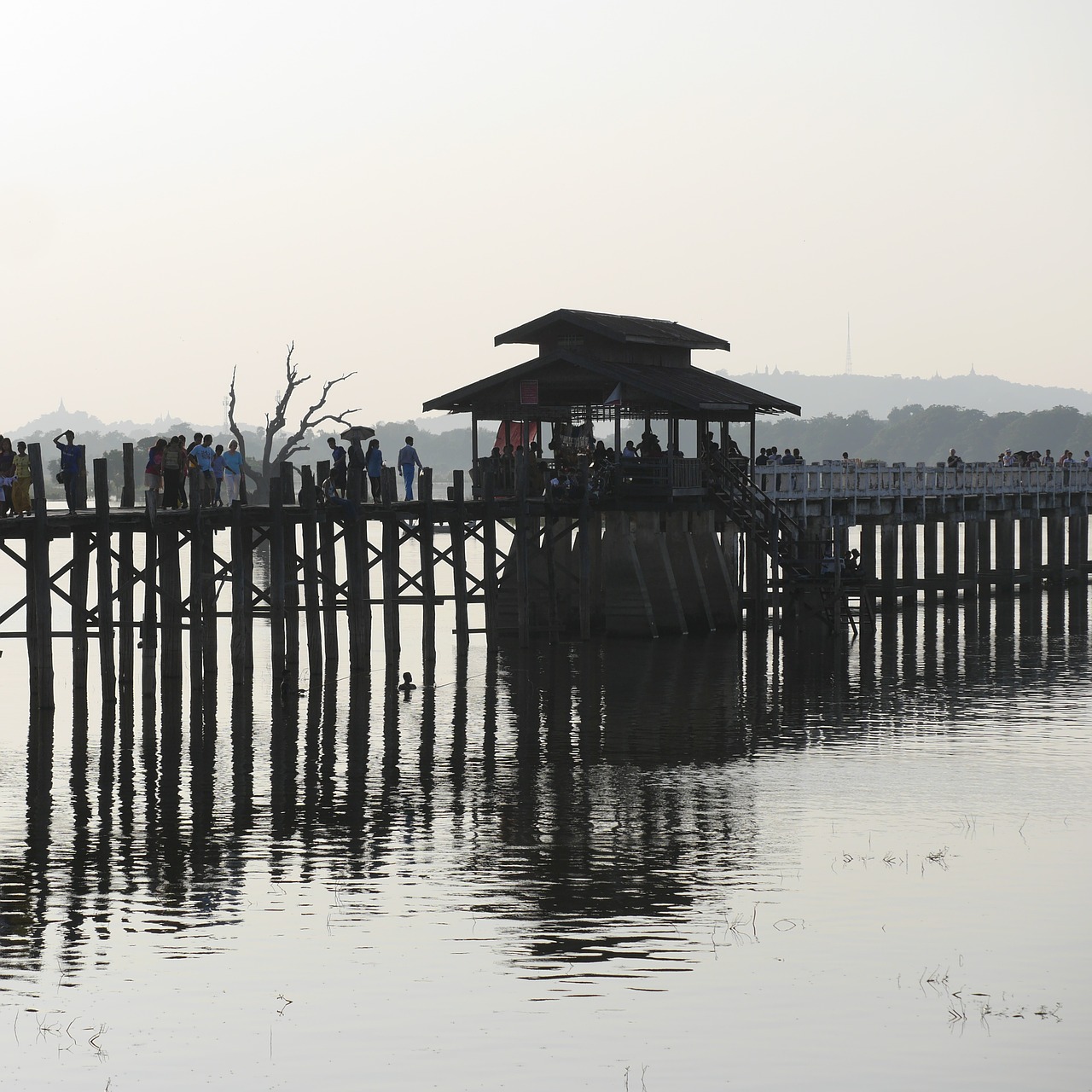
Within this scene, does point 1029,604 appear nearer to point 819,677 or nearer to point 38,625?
point 819,677

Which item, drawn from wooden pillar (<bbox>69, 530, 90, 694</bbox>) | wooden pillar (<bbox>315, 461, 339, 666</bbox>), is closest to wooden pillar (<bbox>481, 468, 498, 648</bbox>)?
wooden pillar (<bbox>315, 461, 339, 666</bbox>)

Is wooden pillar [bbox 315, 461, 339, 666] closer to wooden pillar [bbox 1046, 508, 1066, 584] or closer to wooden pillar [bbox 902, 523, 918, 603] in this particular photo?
wooden pillar [bbox 902, 523, 918, 603]

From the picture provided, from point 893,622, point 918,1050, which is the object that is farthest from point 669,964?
point 893,622

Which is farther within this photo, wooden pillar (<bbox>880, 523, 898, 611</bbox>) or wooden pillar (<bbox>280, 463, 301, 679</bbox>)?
wooden pillar (<bbox>880, 523, 898, 611</bbox>)

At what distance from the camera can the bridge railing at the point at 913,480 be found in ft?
153

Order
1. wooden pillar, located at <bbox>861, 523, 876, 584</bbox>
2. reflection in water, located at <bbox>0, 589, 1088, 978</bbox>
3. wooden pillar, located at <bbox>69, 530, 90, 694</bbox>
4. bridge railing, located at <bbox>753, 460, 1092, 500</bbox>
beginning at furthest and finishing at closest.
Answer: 1. wooden pillar, located at <bbox>861, 523, 876, 584</bbox>
2. bridge railing, located at <bbox>753, 460, 1092, 500</bbox>
3. wooden pillar, located at <bbox>69, 530, 90, 694</bbox>
4. reflection in water, located at <bbox>0, 589, 1088, 978</bbox>

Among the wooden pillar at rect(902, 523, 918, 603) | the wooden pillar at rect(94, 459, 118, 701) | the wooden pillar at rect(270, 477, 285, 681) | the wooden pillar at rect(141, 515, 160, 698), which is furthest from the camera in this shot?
the wooden pillar at rect(902, 523, 918, 603)

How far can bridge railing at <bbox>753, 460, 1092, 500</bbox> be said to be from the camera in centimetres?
4662

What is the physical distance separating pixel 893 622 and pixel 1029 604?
8996 millimetres

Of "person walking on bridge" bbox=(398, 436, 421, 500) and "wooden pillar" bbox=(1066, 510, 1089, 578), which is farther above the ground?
"person walking on bridge" bbox=(398, 436, 421, 500)

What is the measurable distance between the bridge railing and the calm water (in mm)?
15326

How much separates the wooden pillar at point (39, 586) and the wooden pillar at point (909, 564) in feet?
99.0

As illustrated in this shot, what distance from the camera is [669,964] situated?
611 inches

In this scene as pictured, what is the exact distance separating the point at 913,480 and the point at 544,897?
37413 mm
